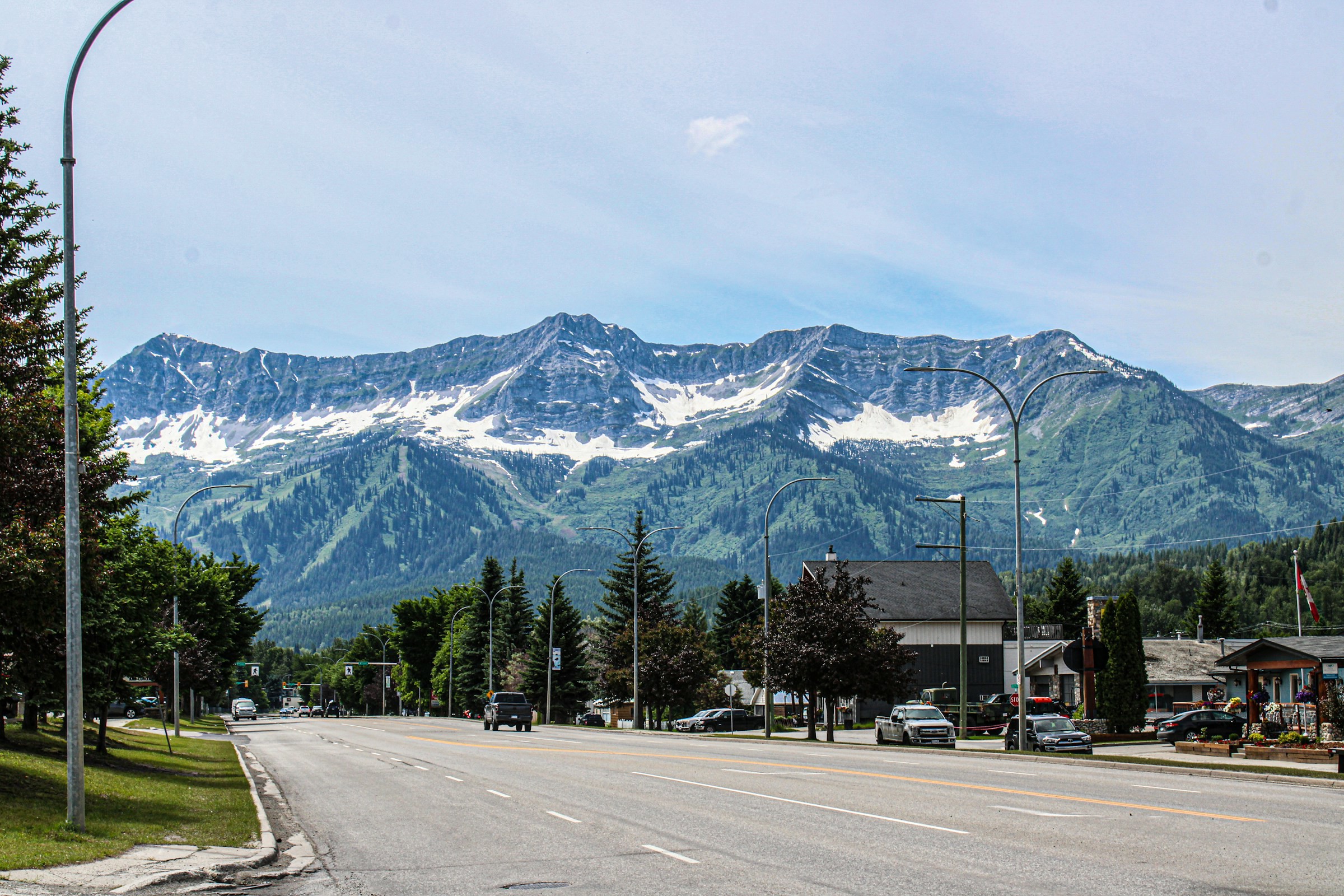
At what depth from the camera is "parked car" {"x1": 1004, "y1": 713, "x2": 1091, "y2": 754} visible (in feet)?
123

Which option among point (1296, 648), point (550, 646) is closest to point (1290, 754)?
point (1296, 648)

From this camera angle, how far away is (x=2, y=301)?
25.8 meters

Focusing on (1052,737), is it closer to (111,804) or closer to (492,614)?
(111,804)

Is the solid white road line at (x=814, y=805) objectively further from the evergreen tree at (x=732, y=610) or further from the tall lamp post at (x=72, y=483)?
the evergreen tree at (x=732, y=610)

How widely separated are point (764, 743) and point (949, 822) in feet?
108

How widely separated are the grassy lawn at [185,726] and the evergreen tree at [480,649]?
29.2 m

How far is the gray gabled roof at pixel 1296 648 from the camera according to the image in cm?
4372

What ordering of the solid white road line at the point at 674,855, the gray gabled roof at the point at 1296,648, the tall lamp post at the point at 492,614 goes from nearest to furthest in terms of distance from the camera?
the solid white road line at the point at 674,855, the gray gabled roof at the point at 1296,648, the tall lamp post at the point at 492,614

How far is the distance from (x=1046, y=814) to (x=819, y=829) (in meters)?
3.89

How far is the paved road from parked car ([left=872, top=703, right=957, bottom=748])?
1167cm

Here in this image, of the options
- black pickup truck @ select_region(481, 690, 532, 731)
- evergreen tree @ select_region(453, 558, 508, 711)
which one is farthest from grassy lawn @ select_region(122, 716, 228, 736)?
evergreen tree @ select_region(453, 558, 508, 711)

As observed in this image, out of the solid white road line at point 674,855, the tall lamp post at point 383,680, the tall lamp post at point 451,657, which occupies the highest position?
the solid white road line at point 674,855

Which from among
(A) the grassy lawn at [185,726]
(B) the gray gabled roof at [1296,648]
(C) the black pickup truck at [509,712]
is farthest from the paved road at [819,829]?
(A) the grassy lawn at [185,726]

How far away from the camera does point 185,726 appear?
7738 centimetres
